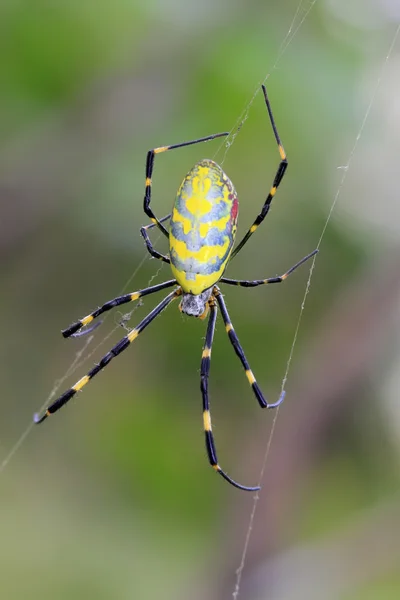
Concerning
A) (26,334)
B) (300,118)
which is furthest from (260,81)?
(26,334)

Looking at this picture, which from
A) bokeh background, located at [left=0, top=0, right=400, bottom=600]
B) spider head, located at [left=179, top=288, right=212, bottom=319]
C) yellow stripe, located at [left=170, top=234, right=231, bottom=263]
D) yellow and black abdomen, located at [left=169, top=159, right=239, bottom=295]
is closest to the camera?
yellow and black abdomen, located at [left=169, top=159, right=239, bottom=295]

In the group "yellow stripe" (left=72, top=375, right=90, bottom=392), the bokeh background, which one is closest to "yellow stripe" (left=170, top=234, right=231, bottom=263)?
"yellow stripe" (left=72, top=375, right=90, bottom=392)

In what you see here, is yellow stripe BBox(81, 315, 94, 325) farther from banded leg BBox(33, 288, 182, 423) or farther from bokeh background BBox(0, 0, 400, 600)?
bokeh background BBox(0, 0, 400, 600)

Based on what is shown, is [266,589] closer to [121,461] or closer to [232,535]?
[232,535]

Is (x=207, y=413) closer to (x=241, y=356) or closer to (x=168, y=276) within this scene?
(x=241, y=356)

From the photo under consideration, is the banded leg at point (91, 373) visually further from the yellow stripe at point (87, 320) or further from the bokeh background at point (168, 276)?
the bokeh background at point (168, 276)

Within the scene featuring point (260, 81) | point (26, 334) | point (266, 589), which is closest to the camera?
point (266, 589)
